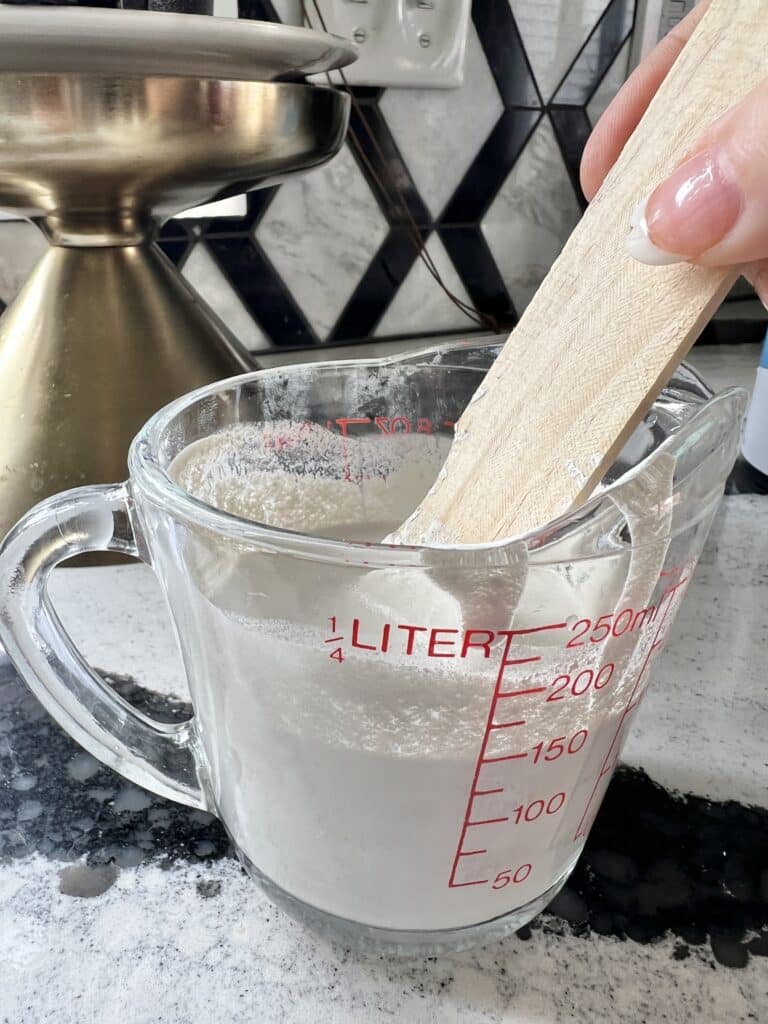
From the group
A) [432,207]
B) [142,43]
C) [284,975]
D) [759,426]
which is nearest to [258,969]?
[284,975]

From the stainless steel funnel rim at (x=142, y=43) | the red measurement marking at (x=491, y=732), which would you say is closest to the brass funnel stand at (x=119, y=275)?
the stainless steel funnel rim at (x=142, y=43)

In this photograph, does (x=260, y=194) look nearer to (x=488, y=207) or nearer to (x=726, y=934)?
(x=488, y=207)

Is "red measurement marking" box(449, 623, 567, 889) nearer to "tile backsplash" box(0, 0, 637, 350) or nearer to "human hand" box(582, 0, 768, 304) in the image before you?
"human hand" box(582, 0, 768, 304)

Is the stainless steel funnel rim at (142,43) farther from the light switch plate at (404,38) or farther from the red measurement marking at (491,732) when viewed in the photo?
the light switch plate at (404,38)

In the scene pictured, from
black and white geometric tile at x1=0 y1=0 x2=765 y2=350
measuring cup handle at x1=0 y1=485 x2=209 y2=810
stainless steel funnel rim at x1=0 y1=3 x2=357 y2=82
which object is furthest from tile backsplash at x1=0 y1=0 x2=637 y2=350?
measuring cup handle at x1=0 y1=485 x2=209 y2=810

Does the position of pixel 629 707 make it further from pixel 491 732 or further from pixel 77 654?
pixel 77 654
